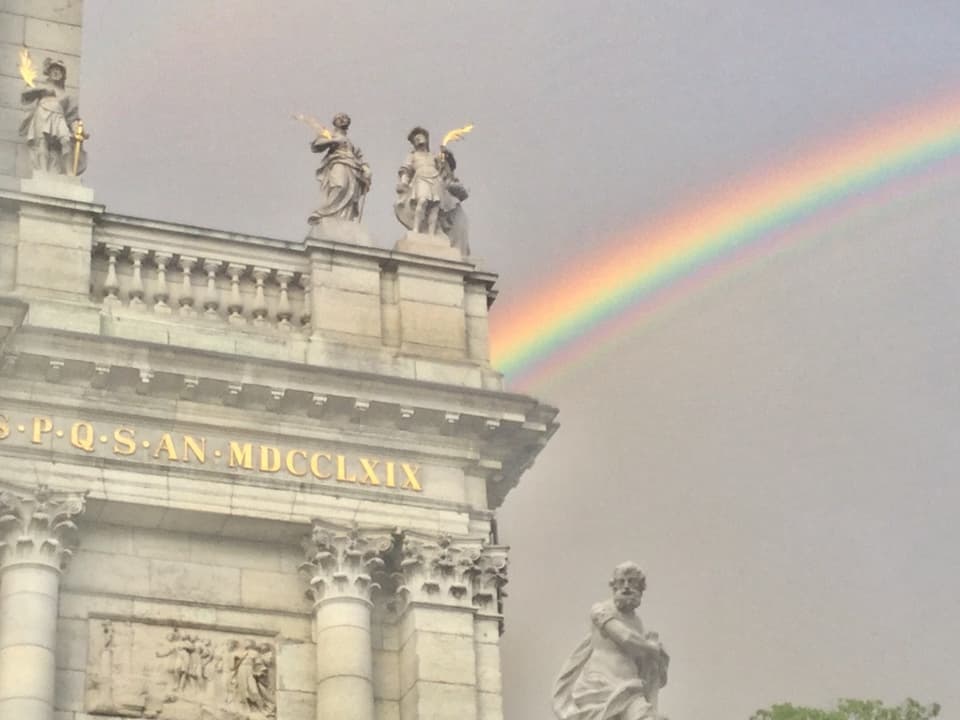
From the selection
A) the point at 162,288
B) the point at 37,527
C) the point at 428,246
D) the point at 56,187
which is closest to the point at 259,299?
the point at 162,288

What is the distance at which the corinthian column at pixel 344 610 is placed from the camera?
2595 centimetres

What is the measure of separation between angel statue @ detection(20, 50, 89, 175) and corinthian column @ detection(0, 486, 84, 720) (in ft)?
14.2

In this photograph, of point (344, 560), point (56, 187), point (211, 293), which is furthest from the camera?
point (211, 293)

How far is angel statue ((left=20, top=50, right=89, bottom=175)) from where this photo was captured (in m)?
28.5

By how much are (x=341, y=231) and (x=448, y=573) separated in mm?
4649

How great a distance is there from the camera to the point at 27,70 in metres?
29.2

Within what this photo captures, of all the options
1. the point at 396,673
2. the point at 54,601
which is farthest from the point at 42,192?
the point at 396,673

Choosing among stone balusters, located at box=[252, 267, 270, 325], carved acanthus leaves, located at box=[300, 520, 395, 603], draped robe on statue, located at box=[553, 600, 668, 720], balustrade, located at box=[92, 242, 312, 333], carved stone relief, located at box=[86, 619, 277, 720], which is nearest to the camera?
draped robe on statue, located at box=[553, 600, 668, 720]

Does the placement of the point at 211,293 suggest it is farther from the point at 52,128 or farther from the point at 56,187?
the point at 52,128

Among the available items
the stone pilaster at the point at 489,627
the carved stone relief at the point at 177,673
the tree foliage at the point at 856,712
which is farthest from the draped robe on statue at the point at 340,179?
the tree foliage at the point at 856,712

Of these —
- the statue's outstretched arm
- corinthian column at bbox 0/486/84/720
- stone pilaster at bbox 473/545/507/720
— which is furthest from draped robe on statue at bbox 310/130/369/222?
the statue's outstretched arm

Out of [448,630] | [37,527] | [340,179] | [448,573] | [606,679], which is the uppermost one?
[340,179]

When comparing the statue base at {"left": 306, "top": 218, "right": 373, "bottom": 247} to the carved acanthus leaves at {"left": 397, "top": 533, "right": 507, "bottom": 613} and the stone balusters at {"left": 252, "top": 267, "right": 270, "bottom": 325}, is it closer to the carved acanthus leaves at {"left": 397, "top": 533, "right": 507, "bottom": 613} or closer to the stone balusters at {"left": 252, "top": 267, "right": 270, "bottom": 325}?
the stone balusters at {"left": 252, "top": 267, "right": 270, "bottom": 325}

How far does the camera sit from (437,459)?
27.8 m
